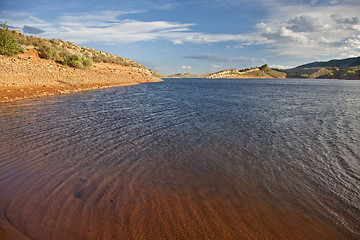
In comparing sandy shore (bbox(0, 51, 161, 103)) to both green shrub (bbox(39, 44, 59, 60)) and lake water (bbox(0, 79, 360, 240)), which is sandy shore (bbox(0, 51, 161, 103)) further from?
lake water (bbox(0, 79, 360, 240))

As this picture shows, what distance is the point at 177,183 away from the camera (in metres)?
5.37

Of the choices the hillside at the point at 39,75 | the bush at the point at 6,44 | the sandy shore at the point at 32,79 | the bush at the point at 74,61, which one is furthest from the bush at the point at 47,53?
the bush at the point at 6,44

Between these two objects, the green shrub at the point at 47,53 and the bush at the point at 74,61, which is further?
the bush at the point at 74,61

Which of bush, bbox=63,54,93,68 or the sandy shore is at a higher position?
bush, bbox=63,54,93,68

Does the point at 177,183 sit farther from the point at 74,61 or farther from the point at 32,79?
the point at 74,61

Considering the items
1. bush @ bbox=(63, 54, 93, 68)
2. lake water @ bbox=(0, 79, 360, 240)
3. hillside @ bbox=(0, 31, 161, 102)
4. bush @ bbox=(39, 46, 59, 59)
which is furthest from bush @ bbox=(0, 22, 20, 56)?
lake water @ bbox=(0, 79, 360, 240)

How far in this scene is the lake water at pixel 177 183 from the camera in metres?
3.78

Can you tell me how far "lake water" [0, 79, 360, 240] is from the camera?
378cm

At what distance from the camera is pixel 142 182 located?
5371 millimetres

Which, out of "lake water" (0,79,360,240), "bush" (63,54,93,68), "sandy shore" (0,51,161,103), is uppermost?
"bush" (63,54,93,68)

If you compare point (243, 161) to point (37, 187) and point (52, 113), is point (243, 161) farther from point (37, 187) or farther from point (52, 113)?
point (52, 113)

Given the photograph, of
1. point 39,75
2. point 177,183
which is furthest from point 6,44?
point 177,183

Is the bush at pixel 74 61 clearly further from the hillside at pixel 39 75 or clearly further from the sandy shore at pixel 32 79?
the sandy shore at pixel 32 79

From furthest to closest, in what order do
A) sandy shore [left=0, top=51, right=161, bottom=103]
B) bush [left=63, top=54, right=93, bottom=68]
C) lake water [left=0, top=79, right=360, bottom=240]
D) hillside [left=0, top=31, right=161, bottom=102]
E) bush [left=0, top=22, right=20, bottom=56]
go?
bush [left=63, top=54, right=93, bottom=68] → bush [left=0, top=22, right=20, bottom=56] → hillside [left=0, top=31, right=161, bottom=102] → sandy shore [left=0, top=51, right=161, bottom=103] → lake water [left=0, top=79, right=360, bottom=240]
